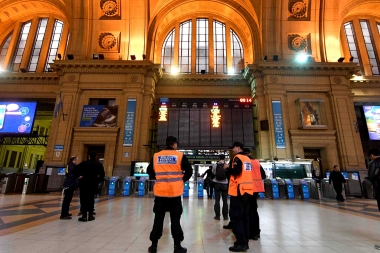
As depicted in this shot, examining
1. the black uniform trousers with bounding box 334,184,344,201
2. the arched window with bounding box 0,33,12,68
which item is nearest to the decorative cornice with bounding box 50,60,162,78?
the arched window with bounding box 0,33,12,68

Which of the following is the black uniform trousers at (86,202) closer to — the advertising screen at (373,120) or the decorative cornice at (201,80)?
the decorative cornice at (201,80)

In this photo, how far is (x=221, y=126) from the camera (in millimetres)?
15297

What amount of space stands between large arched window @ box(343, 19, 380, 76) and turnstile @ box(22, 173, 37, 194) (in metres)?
25.5

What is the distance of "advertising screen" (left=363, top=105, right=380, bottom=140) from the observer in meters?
15.2

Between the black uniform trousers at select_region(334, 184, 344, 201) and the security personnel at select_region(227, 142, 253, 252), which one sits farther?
the black uniform trousers at select_region(334, 184, 344, 201)

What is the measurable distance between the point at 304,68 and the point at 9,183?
67.8 ft

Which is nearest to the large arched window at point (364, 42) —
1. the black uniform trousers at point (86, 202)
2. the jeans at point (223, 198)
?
the jeans at point (223, 198)

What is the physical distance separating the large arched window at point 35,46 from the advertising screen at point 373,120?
25356mm

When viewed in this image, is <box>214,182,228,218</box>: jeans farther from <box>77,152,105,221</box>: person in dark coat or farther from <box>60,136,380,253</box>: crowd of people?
<box>77,152,105,221</box>: person in dark coat

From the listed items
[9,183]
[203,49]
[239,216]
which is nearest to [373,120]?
[203,49]

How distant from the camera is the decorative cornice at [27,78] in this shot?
17750mm

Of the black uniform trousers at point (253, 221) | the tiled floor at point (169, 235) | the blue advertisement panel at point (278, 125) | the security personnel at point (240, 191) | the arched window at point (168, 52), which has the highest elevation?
the arched window at point (168, 52)

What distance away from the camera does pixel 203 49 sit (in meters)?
19.1

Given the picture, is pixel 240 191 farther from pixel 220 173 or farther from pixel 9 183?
pixel 9 183
